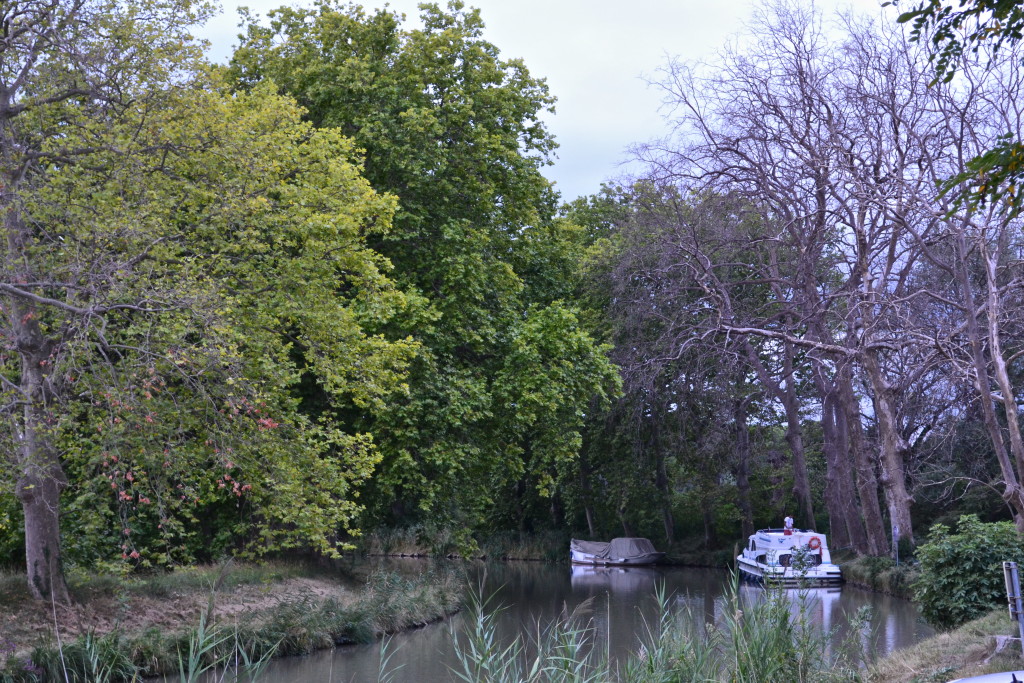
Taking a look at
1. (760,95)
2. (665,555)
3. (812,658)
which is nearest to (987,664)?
(812,658)

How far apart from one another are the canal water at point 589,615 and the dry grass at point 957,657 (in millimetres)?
319

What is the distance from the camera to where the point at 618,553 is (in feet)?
134

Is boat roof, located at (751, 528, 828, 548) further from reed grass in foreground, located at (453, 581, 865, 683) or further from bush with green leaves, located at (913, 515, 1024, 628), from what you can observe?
reed grass in foreground, located at (453, 581, 865, 683)

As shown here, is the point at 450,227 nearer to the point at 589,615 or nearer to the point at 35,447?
the point at 589,615

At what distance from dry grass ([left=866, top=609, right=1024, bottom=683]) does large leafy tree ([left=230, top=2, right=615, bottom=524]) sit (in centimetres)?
1243

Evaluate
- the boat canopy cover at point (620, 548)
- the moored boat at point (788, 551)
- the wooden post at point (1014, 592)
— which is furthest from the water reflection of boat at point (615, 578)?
the wooden post at point (1014, 592)

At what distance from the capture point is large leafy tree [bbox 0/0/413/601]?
12.8 metres

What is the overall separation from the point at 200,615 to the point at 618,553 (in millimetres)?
26432

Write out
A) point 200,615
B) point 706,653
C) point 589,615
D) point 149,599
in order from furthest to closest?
point 589,615 → point 149,599 → point 200,615 → point 706,653

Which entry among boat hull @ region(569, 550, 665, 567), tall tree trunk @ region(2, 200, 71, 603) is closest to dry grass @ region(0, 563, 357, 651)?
tall tree trunk @ region(2, 200, 71, 603)

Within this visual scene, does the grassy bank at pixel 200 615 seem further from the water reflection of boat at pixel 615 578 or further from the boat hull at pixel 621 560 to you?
the boat hull at pixel 621 560

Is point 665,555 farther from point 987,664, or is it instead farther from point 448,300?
point 987,664

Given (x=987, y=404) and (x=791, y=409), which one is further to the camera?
(x=791, y=409)

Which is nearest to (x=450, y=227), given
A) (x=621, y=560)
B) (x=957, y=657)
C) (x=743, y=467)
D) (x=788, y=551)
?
(x=788, y=551)
